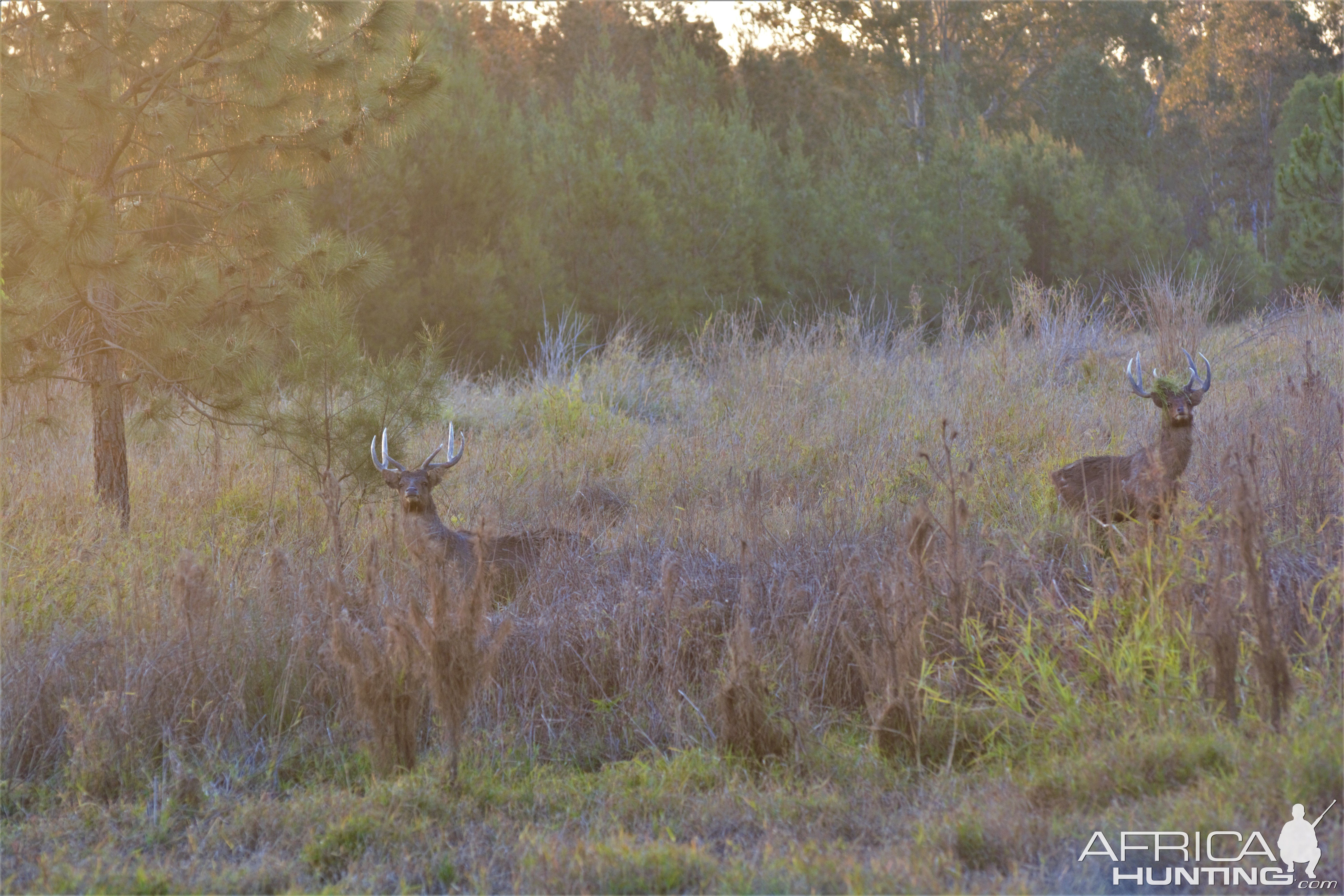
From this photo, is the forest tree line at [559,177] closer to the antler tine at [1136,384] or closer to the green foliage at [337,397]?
the green foliage at [337,397]

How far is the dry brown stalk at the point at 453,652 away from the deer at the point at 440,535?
1.45 metres

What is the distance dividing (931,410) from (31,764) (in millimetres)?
6109

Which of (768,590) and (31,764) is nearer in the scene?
(31,764)

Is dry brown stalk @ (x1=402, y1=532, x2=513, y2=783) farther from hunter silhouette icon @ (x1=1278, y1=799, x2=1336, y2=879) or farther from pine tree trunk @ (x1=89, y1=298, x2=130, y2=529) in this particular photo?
pine tree trunk @ (x1=89, y1=298, x2=130, y2=529)

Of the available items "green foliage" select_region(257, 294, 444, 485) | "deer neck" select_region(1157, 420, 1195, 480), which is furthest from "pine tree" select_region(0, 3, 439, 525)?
"deer neck" select_region(1157, 420, 1195, 480)

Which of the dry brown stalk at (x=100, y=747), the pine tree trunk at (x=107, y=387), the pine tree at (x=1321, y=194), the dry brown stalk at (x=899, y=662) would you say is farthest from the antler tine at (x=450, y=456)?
the pine tree at (x=1321, y=194)

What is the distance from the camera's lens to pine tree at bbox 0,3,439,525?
21.1ft

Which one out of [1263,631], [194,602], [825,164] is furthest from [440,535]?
[825,164]

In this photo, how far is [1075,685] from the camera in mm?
4164

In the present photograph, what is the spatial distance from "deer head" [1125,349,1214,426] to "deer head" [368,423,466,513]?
3.36m

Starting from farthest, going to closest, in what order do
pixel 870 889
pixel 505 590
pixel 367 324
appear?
pixel 367 324
pixel 505 590
pixel 870 889

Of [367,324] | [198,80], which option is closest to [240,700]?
[198,80]

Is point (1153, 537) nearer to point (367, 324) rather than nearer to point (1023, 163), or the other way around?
point (367, 324)
